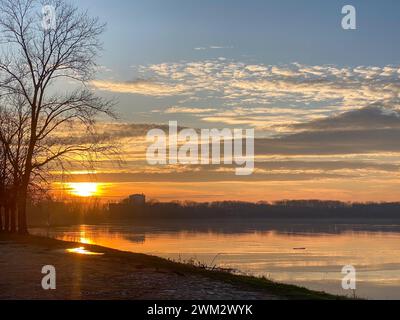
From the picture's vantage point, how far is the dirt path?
13.6 metres

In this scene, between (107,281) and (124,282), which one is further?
(107,281)

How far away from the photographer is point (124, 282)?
15531mm

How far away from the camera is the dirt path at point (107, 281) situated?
44.5 ft

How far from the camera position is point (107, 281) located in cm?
1564

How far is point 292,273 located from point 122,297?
25175 millimetres

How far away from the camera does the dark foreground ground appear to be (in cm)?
1358

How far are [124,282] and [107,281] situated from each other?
0.49 m

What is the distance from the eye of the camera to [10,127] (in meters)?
45.2

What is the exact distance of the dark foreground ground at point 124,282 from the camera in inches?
535
